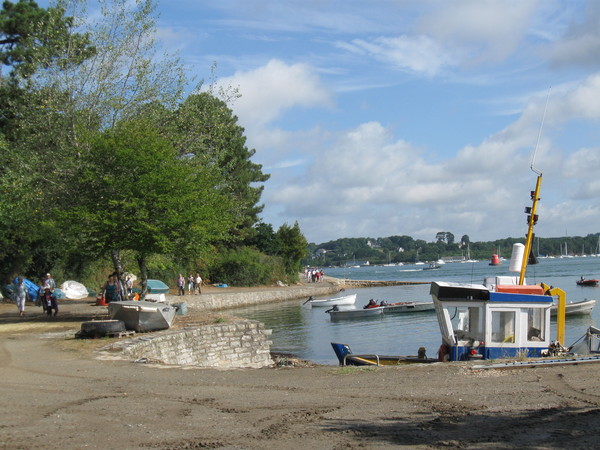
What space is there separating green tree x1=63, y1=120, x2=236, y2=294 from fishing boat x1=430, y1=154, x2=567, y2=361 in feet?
34.0

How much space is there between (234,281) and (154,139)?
128 feet

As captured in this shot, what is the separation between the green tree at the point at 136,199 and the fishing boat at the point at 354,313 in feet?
68.8

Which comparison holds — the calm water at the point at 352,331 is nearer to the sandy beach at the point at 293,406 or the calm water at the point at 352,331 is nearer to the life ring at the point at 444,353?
the life ring at the point at 444,353

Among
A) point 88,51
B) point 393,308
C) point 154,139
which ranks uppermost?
point 88,51

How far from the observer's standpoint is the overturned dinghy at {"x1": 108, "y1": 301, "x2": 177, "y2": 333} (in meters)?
Answer: 20.3

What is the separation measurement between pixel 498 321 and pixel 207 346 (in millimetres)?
9155

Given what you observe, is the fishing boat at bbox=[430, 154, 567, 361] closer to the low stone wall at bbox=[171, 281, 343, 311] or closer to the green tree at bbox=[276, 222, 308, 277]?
the low stone wall at bbox=[171, 281, 343, 311]

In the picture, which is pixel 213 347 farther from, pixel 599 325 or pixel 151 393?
pixel 599 325

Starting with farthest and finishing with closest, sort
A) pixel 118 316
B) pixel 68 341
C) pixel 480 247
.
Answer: pixel 480 247
pixel 118 316
pixel 68 341

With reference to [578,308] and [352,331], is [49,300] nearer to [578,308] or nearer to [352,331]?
[352,331]

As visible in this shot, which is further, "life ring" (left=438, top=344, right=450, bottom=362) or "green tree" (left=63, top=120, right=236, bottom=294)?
"green tree" (left=63, top=120, right=236, bottom=294)

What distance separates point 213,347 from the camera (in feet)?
70.5

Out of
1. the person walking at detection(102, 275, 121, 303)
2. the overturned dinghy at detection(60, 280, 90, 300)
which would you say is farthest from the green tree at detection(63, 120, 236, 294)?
the overturned dinghy at detection(60, 280, 90, 300)

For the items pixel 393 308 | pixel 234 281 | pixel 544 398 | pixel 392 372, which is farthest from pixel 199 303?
pixel 544 398
